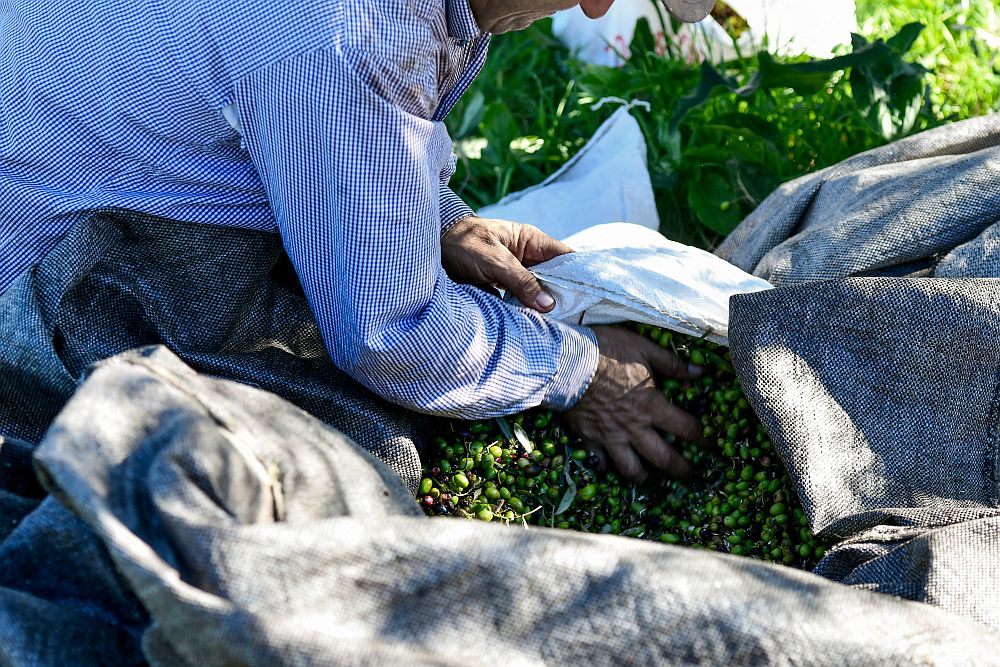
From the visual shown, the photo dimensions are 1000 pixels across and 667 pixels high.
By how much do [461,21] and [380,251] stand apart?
1.64 ft

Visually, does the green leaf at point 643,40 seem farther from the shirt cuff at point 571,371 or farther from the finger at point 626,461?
the finger at point 626,461

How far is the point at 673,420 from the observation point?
2066mm

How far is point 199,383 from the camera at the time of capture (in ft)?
4.87

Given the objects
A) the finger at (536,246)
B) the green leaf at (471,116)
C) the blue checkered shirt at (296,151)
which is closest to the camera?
the blue checkered shirt at (296,151)

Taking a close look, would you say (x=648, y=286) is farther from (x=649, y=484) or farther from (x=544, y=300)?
(x=649, y=484)

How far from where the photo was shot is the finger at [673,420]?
6.77ft

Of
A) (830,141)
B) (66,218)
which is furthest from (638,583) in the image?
(830,141)

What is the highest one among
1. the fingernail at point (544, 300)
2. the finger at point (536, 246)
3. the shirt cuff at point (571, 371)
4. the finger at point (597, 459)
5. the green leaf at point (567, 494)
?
the finger at point (536, 246)

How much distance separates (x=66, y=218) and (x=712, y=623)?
1.37m

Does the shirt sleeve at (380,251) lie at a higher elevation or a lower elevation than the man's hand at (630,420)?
higher

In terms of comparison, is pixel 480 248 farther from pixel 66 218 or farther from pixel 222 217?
pixel 66 218

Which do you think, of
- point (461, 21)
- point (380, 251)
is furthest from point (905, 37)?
point (380, 251)

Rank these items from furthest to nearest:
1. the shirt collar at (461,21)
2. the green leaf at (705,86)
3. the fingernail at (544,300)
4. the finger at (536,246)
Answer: the green leaf at (705,86) → the finger at (536,246) → the fingernail at (544,300) → the shirt collar at (461,21)

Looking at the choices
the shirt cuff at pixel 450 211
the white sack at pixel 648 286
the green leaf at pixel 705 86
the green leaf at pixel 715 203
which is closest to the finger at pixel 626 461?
the white sack at pixel 648 286
